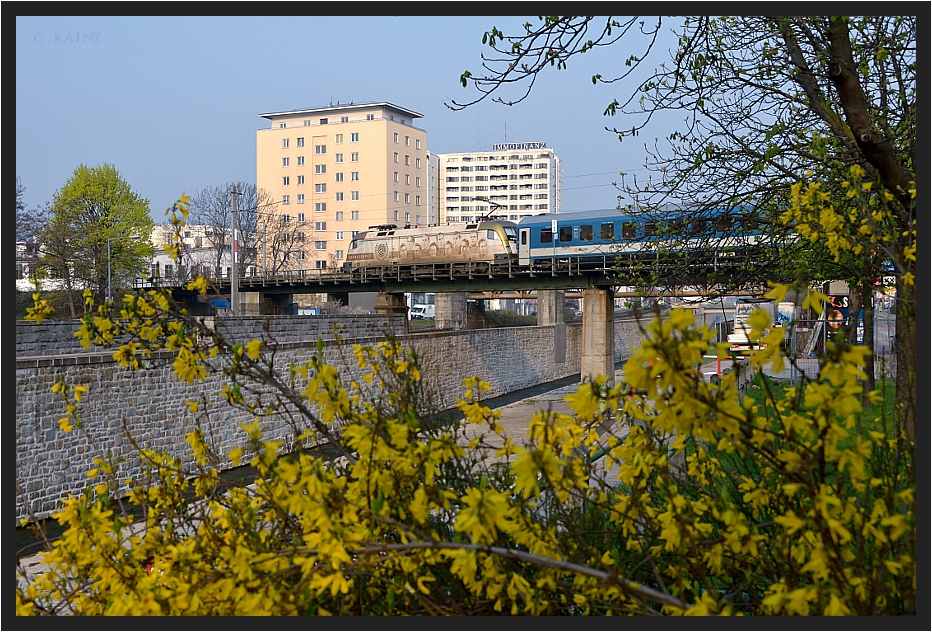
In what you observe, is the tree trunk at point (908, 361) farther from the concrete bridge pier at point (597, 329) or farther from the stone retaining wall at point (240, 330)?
the concrete bridge pier at point (597, 329)

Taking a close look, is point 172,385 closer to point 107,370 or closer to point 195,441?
point 107,370

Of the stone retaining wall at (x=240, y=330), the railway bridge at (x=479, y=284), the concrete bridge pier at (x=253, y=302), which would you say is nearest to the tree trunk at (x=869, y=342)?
the stone retaining wall at (x=240, y=330)

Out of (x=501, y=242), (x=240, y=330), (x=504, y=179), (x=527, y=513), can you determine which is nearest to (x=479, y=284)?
(x=501, y=242)

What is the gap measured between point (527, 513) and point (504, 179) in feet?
358

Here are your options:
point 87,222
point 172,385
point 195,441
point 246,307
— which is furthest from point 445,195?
point 195,441

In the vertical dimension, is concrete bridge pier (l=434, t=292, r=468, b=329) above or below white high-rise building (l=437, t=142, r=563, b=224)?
below

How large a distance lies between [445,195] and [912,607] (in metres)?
108

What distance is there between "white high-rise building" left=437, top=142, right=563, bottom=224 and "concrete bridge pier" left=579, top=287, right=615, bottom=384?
78910 millimetres

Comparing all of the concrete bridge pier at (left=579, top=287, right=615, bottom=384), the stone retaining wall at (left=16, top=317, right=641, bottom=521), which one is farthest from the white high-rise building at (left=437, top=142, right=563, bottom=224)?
the stone retaining wall at (left=16, top=317, right=641, bottom=521)

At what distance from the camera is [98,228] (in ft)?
89.1

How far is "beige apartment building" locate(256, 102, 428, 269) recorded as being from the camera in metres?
51.3

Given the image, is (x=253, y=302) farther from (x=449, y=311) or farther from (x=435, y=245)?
(x=449, y=311)

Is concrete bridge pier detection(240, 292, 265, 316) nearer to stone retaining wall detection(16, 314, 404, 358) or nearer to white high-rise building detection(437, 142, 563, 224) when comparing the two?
stone retaining wall detection(16, 314, 404, 358)

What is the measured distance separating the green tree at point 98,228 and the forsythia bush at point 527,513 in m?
24.0
